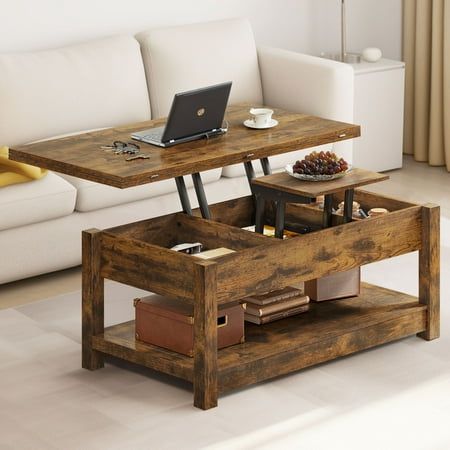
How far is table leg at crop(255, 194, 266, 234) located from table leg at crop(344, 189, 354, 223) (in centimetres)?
27

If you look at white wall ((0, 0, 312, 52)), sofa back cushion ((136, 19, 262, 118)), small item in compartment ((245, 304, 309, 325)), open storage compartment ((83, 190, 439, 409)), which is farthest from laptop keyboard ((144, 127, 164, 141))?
white wall ((0, 0, 312, 52))

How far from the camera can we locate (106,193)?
4.49m

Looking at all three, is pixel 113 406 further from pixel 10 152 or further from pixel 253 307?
pixel 10 152

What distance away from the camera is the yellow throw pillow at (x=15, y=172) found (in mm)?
4305

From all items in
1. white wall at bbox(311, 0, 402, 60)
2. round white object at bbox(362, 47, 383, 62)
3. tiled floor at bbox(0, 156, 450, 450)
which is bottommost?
tiled floor at bbox(0, 156, 450, 450)

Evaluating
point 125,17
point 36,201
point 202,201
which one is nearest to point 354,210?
point 202,201

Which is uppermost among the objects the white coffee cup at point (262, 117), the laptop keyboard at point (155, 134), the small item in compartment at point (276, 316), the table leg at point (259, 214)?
the white coffee cup at point (262, 117)

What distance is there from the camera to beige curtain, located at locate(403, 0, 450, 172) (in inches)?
234

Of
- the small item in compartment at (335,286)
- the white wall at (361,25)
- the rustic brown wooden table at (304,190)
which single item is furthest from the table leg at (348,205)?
the white wall at (361,25)

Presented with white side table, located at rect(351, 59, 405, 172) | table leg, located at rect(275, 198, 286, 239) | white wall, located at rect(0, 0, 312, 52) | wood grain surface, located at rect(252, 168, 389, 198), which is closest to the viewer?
wood grain surface, located at rect(252, 168, 389, 198)

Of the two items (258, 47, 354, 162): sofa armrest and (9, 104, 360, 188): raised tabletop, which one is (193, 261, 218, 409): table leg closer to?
(9, 104, 360, 188): raised tabletop

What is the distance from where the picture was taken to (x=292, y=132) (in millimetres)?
3906

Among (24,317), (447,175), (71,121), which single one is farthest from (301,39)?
(24,317)

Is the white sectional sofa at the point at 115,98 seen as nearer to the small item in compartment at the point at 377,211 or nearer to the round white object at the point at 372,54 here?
the round white object at the point at 372,54
